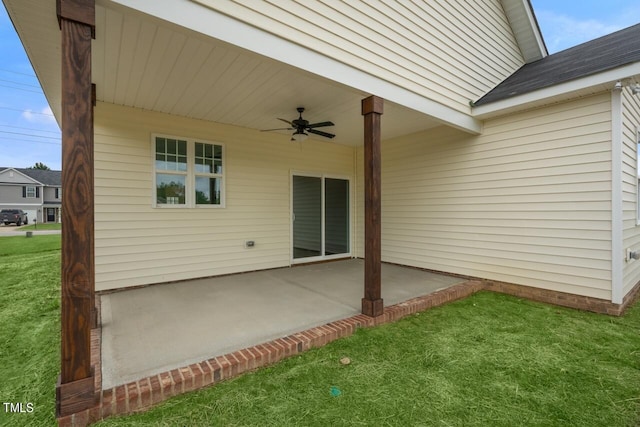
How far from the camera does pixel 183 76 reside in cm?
364

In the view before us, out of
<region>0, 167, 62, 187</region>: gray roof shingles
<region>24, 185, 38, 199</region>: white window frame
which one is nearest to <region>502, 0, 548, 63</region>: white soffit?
<region>24, 185, 38, 199</region>: white window frame

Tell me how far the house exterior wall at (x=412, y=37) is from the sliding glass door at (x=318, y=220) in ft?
10.9

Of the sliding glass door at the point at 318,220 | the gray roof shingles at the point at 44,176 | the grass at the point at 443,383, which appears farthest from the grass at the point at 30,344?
the gray roof shingles at the point at 44,176

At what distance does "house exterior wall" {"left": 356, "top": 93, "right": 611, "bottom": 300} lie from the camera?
3.96 m

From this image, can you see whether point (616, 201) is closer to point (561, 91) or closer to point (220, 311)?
point (561, 91)

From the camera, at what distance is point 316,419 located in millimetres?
1903

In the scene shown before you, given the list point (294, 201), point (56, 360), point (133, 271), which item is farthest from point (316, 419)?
point (294, 201)

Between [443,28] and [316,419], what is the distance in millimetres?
5438

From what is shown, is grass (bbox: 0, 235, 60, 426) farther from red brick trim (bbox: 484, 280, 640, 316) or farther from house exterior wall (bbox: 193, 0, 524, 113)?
red brick trim (bbox: 484, 280, 640, 316)

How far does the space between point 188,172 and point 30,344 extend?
3.07m

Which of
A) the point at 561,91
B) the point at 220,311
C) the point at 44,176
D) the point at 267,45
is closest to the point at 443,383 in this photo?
the point at 220,311

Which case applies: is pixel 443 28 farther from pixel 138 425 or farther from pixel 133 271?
pixel 133 271

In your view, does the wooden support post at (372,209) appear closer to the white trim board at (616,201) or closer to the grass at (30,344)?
the grass at (30,344)

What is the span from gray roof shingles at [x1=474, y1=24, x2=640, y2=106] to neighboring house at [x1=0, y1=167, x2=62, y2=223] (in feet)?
137
